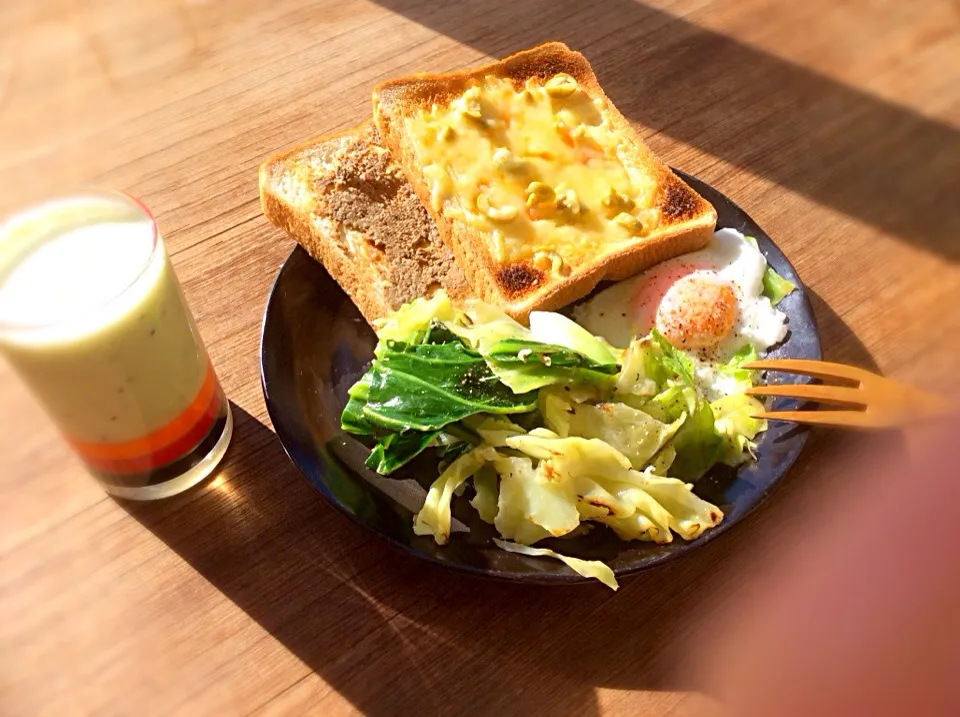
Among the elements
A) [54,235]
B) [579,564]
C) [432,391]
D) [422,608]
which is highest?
[54,235]

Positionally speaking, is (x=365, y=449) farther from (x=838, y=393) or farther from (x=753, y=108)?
(x=753, y=108)

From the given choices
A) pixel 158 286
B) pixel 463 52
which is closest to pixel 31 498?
pixel 158 286

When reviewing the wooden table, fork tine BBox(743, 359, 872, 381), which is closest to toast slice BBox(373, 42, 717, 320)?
the wooden table

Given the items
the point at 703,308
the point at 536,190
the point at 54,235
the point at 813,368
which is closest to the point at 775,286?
the point at 703,308

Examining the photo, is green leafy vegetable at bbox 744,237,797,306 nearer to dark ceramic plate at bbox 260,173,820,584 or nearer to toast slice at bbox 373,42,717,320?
dark ceramic plate at bbox 260,173,820,584

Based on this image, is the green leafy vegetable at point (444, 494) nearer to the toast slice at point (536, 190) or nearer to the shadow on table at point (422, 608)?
the shadow on table at point (422, 608)

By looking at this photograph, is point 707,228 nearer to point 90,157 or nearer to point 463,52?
point 463,52
